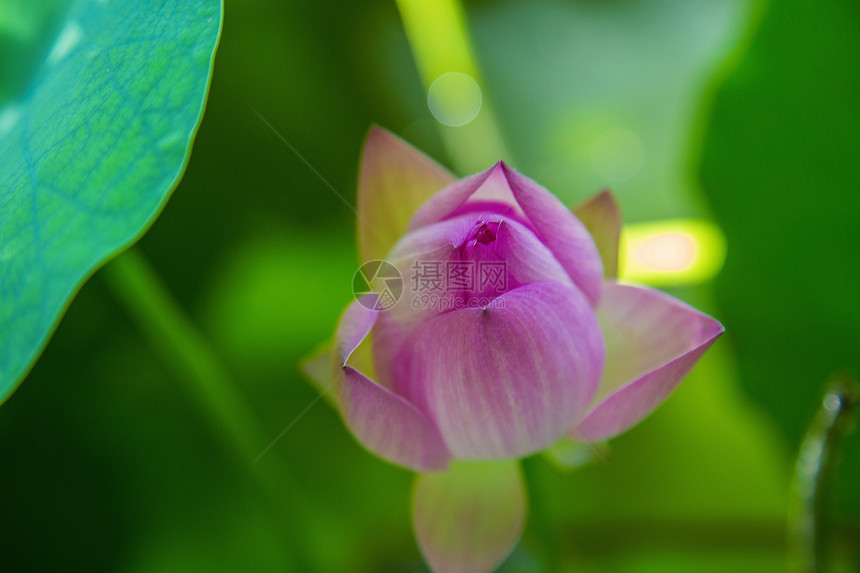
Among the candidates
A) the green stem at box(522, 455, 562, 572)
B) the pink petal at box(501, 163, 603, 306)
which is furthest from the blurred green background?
the pink petal at box(501, 163, 603, 306)

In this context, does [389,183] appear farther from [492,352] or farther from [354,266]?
[354,266]

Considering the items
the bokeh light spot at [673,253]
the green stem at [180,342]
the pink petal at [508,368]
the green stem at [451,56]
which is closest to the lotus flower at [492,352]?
the pink petal at [508,368]

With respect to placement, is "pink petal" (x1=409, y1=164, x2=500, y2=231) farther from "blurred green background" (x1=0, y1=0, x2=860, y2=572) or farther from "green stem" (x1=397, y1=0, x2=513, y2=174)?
"green stem" (x1=397, y1=0, x2=513, y2=174)

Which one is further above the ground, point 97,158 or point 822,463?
point 97,158

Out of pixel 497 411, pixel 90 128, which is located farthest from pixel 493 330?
pixel 90 128

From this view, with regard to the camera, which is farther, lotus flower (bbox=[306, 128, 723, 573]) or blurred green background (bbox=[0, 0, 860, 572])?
blurred green background (bbox=[0, 0, 860, 572])

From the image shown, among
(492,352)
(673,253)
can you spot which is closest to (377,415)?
(492,352)
